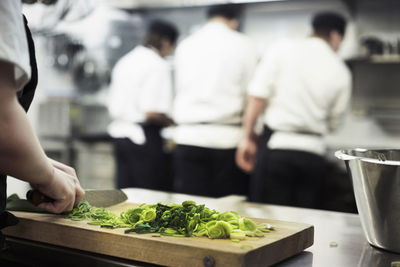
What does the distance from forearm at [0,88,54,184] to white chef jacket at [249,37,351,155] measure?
200 cm

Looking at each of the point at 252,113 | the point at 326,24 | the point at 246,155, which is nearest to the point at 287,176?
the point at 246,155

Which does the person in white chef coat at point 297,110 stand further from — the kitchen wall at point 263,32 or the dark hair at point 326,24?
the kitchen wall at point 263,32

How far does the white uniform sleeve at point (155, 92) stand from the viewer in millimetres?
3361

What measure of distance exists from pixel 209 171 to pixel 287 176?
0.42m

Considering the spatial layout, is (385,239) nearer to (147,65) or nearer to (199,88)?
(199,88)

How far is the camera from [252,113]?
281cm

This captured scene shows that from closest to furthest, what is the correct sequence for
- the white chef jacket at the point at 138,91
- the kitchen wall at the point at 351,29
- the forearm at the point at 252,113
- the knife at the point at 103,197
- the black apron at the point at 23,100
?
1. the black apron at the point at 23,100
2. the knife at the point at 103,197
3. the forearm at the point at 252,113
4. the white chef jacket at the point at 138,91
5. the kitchen wall at the point at 351,29

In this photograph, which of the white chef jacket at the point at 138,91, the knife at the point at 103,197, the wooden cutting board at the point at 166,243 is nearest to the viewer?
the wooden cutting board at the point at 166,243

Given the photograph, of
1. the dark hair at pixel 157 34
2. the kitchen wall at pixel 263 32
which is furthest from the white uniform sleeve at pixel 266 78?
the kitchen wall at pixel 263 32

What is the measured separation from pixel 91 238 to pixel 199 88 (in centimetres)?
199

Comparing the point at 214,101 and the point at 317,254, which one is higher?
the point at 214,101

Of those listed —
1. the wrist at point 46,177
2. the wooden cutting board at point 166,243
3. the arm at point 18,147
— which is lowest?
the wooden cutting board at point 166,243

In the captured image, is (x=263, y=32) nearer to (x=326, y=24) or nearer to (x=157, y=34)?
(x=157, y=34)

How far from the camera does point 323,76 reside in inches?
106
